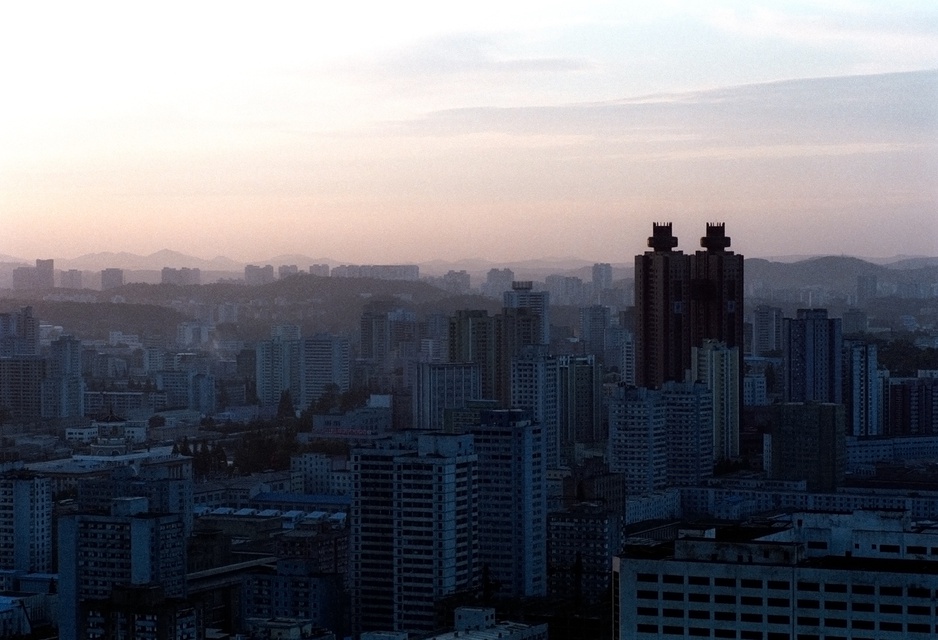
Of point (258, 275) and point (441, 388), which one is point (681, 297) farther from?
point (258, 275)

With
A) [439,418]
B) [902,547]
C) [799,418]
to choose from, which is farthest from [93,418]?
[902,547]

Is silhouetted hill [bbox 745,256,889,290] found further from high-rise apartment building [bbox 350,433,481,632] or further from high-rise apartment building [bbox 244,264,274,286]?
high-rise apartment building [bbox 350,433,481,632]

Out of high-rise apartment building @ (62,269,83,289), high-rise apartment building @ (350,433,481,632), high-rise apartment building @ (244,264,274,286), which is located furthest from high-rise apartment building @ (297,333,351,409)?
high-rise apartment building @ (350,433,481,632)

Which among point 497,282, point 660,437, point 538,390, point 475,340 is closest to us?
point 660,437

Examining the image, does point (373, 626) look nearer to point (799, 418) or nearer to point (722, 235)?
point (799, 418)

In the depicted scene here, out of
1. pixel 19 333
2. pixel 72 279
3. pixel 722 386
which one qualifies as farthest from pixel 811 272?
pixel 19 333

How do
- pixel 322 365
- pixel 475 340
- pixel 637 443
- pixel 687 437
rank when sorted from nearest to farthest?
pixel 637 443 < pixel 687 437 < pixel 475 340 < pixel 322 365

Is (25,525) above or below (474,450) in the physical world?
below
